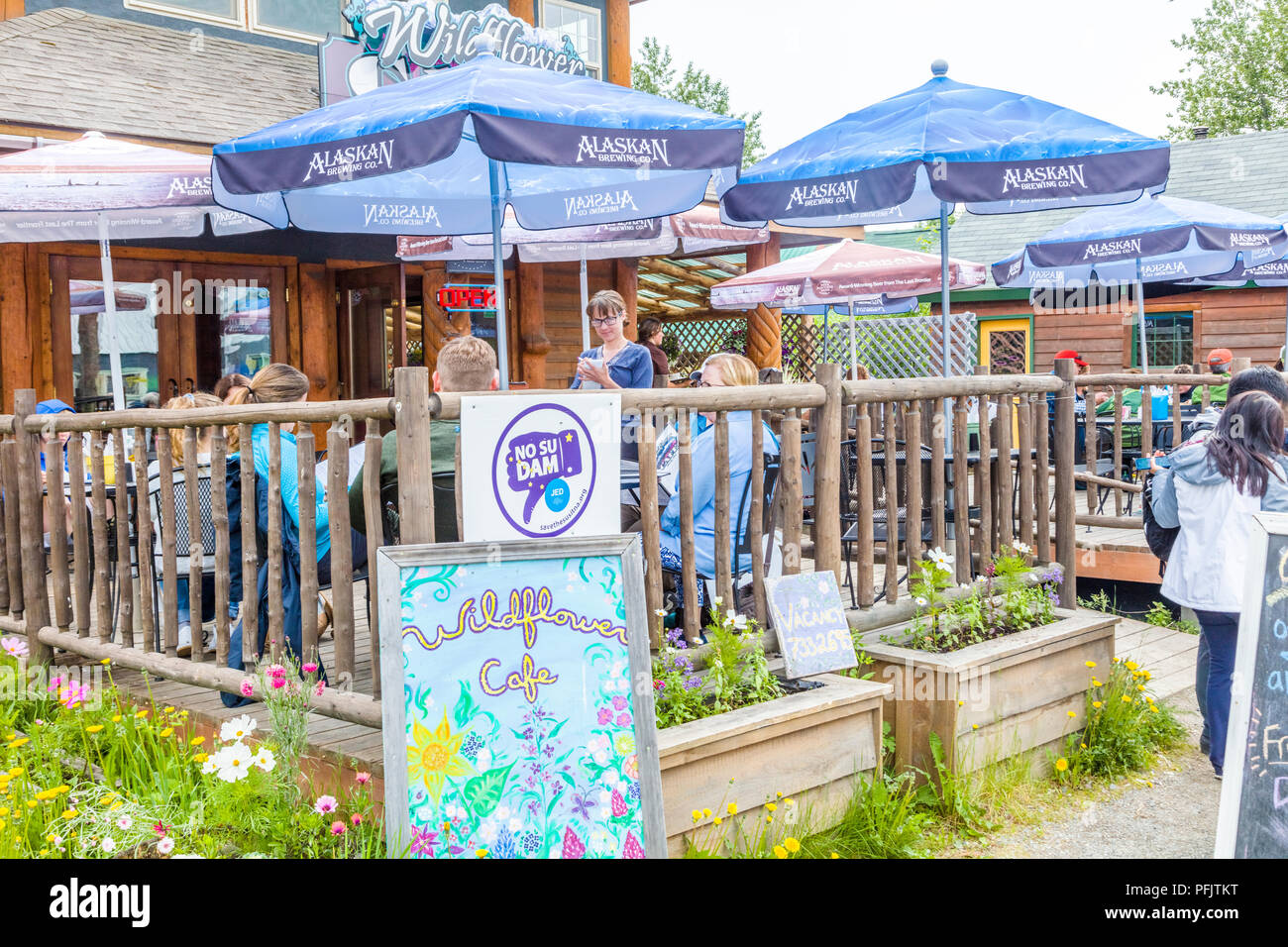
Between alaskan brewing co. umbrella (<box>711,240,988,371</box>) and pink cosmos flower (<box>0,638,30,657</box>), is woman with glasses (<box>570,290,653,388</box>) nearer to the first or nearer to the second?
pink cosmos flower (<box>0,638,30,657</box>)

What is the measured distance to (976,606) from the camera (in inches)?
177

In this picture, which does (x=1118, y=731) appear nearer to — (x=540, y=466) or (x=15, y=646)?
(x=540, y=466)

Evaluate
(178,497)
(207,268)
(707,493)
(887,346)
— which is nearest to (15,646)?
(178,497)

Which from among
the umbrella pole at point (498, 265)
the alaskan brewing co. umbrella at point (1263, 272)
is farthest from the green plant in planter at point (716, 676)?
the alaskan brewing co. umbrella at point (1263, 272)

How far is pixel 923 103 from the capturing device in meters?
6.09

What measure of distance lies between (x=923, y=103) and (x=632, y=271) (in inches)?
253

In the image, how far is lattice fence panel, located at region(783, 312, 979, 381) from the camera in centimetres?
1596

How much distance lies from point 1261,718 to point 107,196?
5379 millimetres

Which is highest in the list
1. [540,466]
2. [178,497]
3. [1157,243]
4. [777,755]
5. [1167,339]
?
[1157,243]

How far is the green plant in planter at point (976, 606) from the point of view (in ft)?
14.2

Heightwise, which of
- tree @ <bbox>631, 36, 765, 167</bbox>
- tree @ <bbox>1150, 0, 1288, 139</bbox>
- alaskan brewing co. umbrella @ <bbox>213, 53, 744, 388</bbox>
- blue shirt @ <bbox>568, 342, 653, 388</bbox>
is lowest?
blue shirt @ <bbox>568, 342, 653, 388</bbox>

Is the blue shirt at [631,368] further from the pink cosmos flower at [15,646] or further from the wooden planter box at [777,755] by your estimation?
the pink cosmos flower at [15,646]

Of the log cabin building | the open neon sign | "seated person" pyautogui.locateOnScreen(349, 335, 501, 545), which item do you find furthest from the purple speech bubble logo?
the open neon sign

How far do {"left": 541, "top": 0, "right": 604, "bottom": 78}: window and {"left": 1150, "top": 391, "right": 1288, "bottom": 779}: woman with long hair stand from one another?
374 inches
